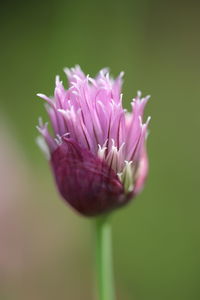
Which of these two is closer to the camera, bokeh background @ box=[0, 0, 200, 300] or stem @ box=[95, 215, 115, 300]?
stem @ box=[95, 215, 115, 300]

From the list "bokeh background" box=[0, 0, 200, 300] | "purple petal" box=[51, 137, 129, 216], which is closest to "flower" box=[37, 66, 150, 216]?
"purple petal" box=[51, 137, 129, 216]

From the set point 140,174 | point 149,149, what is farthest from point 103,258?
point 149,149

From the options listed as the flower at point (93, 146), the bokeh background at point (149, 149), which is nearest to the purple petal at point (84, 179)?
the flower at point (93, 146)

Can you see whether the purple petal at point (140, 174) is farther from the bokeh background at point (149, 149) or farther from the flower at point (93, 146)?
the bokeh background at point (149, 149)

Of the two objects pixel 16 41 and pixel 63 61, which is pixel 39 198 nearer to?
pixel 63 61

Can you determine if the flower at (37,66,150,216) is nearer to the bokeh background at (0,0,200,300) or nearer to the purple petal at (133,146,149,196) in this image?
the purple petal at (133,146,149,196)
